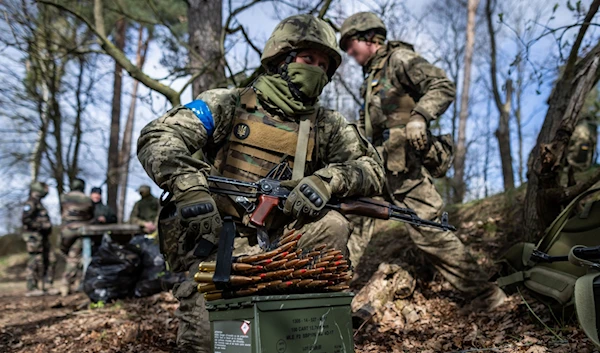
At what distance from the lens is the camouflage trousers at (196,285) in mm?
2854

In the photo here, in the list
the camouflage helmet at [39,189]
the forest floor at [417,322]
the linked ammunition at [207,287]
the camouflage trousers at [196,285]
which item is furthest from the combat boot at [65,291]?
the linked ammunition at [207,287]

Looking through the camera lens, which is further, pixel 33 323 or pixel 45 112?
pixel 45 112

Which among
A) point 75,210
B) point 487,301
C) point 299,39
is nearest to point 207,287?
point 299,39

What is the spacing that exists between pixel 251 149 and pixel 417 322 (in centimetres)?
210

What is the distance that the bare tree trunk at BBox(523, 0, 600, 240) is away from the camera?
3723 millimetres

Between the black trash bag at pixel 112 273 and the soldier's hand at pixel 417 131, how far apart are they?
3.75 metres

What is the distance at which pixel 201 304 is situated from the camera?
9.50 ft

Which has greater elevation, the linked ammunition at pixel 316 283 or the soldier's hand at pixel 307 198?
the soldier's hand at pixel 307 198

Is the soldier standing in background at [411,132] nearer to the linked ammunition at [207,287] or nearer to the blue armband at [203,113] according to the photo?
the blue armband at [203,113]

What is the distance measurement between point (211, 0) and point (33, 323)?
433 centimetres

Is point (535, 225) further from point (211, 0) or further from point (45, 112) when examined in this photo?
point (45, 112)

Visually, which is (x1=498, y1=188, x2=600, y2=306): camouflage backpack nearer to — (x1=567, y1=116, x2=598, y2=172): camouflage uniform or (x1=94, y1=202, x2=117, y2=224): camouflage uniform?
(x1=567, y1=116, x2=598, y2=172): camouflage uniform

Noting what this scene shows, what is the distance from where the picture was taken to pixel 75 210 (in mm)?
8977

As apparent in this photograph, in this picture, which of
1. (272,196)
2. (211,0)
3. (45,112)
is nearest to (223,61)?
(211,0)
